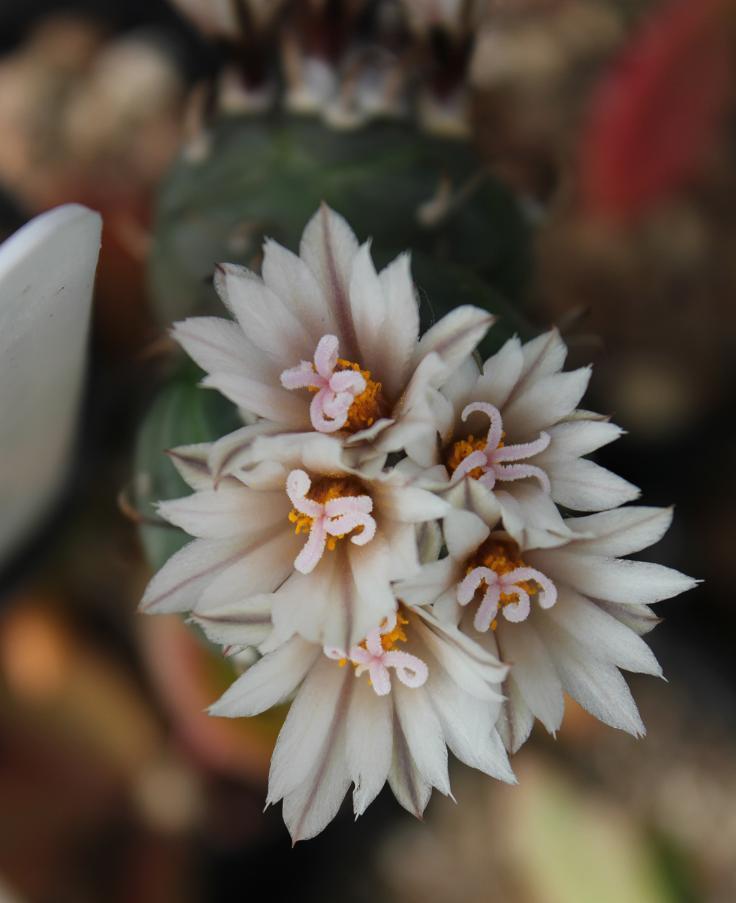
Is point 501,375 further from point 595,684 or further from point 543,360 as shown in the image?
point 595,684

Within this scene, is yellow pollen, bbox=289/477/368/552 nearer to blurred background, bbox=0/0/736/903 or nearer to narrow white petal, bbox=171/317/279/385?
narrow white petal, bbox=171/317/279/385

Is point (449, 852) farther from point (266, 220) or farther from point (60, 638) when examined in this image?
point (266, 220)

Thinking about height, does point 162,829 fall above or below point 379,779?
below

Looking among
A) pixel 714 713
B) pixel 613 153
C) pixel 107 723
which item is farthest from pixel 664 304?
pixel 107 723

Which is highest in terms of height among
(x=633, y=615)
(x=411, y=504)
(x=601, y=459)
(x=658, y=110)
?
(x=411, y=504)

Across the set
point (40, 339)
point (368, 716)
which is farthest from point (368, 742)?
point (40, 339)

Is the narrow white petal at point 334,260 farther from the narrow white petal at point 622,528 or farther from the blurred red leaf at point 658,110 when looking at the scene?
the blurred red leaf at point 658,110
